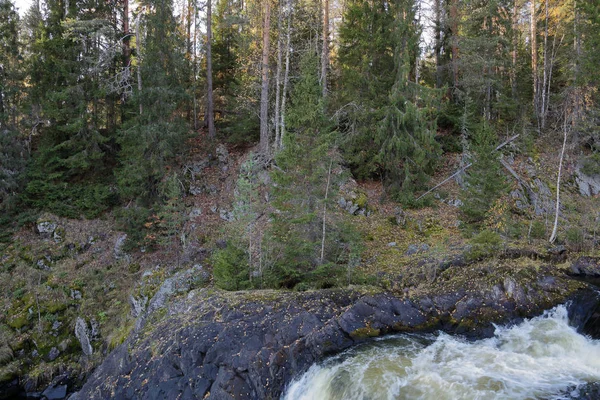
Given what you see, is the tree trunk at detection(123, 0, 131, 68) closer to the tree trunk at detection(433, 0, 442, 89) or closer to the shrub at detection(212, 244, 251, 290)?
the shrub at detection(212, 244, 251, 290)

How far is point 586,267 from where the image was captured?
1273 cm

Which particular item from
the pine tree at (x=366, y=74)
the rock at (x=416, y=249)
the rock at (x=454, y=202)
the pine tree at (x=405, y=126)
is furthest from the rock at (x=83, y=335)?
the rock at (x=454, y=202)

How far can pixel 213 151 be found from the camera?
71.3 ft

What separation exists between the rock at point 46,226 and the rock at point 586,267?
23227 millimetres

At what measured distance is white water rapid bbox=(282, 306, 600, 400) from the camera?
24.2ft

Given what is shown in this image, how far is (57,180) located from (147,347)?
1500 centimetres

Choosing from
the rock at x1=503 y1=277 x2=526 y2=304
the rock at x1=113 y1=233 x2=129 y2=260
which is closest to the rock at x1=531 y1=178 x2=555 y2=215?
the rock at x1=503 y1=277 x2=526 y2=304

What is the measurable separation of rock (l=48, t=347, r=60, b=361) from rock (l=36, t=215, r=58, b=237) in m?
6.48

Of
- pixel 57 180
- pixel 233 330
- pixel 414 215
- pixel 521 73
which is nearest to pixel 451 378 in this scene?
pixel 233 330

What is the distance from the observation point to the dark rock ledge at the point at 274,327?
28.0ft

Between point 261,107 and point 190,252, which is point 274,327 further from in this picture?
point 261,107

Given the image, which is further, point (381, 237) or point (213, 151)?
point (213, 151)

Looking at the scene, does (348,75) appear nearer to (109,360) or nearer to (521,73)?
(521,73)

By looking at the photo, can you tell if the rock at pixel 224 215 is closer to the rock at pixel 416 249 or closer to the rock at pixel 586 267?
the rock at pixel 416 249
